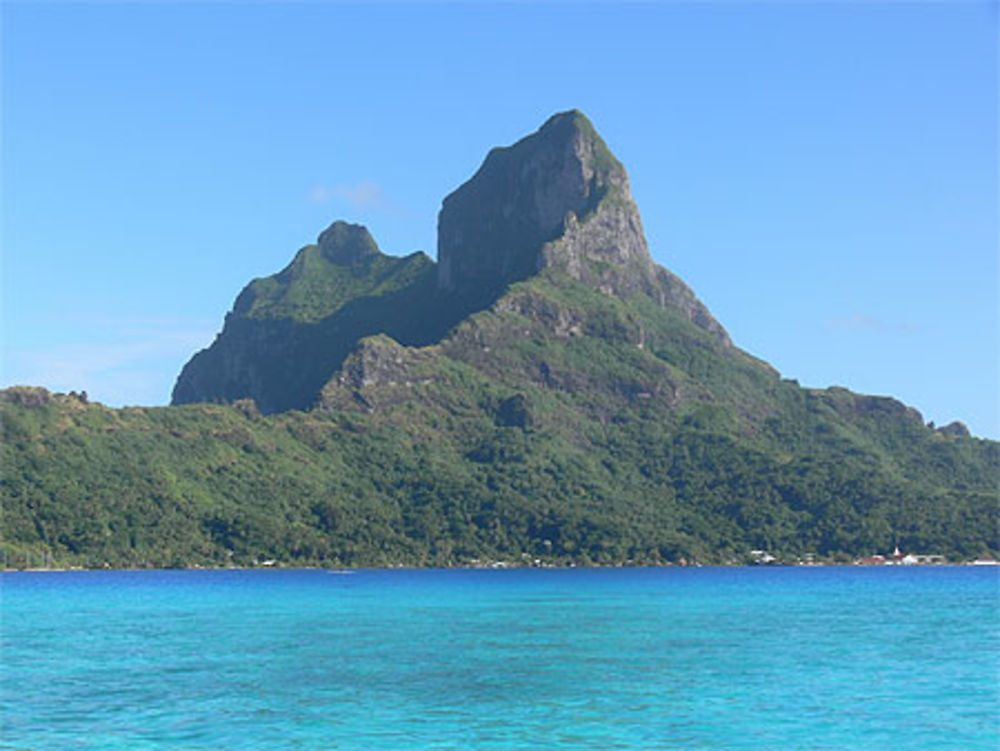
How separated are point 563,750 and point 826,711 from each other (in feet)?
50.5

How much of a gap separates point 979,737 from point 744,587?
145926 mm

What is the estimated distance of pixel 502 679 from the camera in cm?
6469

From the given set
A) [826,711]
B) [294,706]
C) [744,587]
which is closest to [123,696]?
[294,706]

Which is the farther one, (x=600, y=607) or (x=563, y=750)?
(x=600, y=607)

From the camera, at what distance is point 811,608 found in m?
131

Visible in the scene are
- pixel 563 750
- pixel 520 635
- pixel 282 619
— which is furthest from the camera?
pixel 282 619

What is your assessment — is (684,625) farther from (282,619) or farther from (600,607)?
(282,619)

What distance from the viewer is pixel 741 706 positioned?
5525 centimetres

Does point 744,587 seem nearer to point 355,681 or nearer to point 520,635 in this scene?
point 520,635

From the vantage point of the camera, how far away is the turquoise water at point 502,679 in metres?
48.4

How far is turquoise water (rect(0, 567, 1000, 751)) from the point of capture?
48.4 m

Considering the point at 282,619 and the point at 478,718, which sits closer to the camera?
the point at 478,718

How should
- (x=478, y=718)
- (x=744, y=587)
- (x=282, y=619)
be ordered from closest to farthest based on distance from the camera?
(x=478, y=718) → (x=282, y=619) → (x=744, y=587)

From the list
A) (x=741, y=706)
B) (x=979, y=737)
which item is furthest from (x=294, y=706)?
(x=979, y=737)
